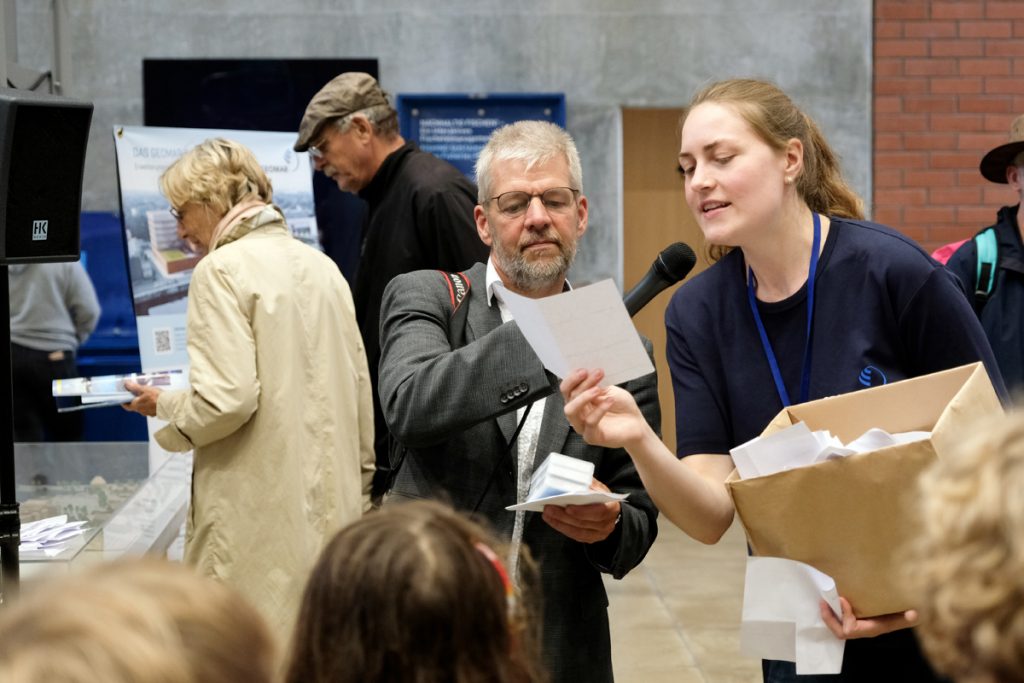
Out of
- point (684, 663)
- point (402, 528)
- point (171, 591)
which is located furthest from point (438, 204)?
point (171, 591)

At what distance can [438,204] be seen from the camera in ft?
12.2

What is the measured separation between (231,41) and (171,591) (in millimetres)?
7071

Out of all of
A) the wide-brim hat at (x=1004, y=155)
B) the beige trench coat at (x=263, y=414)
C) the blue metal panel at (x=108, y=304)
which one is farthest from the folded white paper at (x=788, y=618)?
the blue metal panel at (x=108, y=304)

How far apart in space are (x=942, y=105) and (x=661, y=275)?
6357 mm

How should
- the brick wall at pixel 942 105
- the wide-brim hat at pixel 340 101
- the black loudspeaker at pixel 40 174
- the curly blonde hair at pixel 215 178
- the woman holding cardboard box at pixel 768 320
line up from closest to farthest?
the woman holding cardboard box at pixel 768 320 < the black loudspeaker at pixel 40 174 < the curly blonde hair at pixel 215 178 < the wide-brim hat at pixel 340 101 < the brick wall at pixel 942 105

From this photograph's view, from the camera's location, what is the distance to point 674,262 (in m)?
1.92

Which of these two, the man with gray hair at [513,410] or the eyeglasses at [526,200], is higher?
the eyeglasses at [526,200]

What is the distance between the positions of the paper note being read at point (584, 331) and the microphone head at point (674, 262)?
8.3 inches

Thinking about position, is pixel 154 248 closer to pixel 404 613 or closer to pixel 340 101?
pixel 340 101

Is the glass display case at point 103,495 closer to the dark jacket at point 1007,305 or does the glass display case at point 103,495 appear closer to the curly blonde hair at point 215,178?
the curly blonde hair at point 215,178

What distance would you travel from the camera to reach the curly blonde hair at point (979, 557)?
0.84m

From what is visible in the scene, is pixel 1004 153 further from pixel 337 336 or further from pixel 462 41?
pixel 462 41

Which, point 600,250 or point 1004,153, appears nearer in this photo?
point 1004,153

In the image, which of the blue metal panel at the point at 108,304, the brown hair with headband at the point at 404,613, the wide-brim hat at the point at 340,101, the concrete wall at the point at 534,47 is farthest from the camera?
the concrete wall at the point at 534,47
